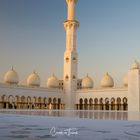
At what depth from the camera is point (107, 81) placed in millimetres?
38500

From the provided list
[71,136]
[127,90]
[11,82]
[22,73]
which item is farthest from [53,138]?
[22,73]

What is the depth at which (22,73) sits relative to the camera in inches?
1572

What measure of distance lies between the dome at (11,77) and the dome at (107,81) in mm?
10253

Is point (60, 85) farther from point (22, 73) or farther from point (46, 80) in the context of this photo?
point (22, 73)

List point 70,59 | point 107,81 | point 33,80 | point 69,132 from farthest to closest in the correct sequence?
point 33,80 → point 107,81 → point 70,59 → point 69,132

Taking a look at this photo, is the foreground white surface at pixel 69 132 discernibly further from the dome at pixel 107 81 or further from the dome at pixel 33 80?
the dome at pixel 33 80

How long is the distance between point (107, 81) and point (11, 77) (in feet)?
37.3

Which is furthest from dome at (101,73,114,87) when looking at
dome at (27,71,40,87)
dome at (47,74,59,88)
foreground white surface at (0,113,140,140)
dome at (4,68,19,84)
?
foreground white surface at (0,113,140,140)

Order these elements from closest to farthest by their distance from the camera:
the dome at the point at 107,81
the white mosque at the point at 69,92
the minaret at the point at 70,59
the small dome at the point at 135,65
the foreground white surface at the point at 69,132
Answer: the foreground white surface at the point at 69,132
the small dome at the point at 135,65
the white mosque at the point at 69,92
the minaret at the point at 70,59
the dome at the point at 107,81

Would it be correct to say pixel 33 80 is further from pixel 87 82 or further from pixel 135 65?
pixel 135 65

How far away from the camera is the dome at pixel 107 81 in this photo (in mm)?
38438

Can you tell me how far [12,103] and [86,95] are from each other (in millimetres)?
8747

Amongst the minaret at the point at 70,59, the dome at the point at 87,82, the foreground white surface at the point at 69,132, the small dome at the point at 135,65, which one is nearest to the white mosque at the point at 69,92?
the minaret at the point at 70,59

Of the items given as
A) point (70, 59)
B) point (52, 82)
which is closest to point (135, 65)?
point (70, 59)
